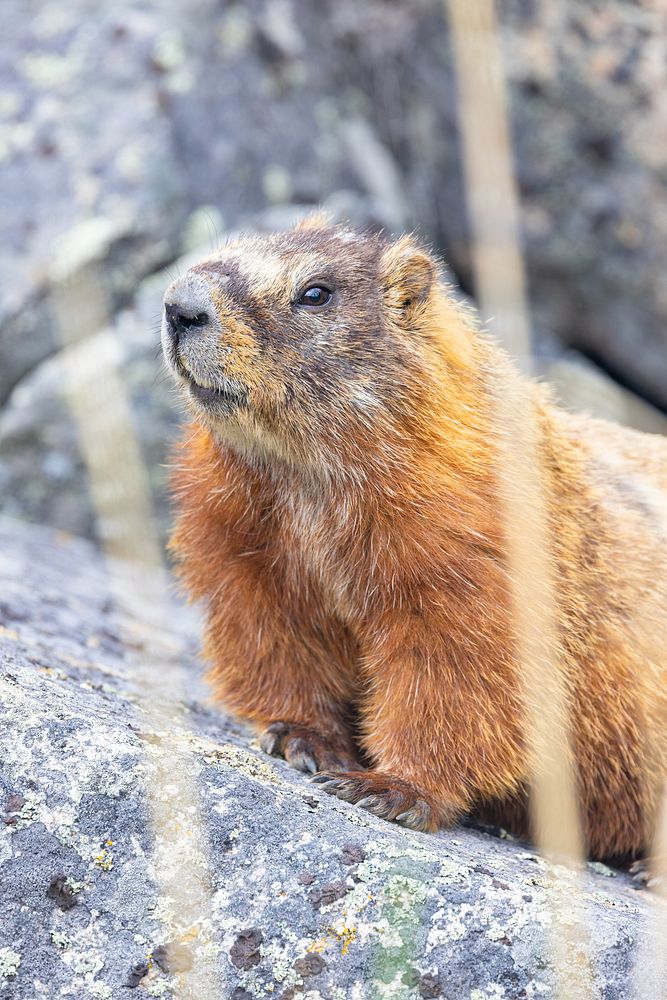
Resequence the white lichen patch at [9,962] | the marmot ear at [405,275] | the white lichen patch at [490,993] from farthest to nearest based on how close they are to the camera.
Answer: the marmot ear at [405,275] < the white lichen patch at [490,993] < the white lichen patch at [9,962]

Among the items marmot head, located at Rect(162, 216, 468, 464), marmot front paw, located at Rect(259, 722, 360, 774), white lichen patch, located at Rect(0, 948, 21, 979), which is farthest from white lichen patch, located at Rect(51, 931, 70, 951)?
marmot head, located at Rect(162, 216, 468, 464)

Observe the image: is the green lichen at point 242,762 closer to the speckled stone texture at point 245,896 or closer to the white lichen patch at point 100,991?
the speckled stone texture at point 245,896

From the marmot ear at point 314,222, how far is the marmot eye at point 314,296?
70 centimetres

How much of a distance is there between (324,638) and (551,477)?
129 cm

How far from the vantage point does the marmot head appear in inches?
186

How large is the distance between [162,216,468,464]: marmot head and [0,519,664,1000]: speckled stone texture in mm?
1424

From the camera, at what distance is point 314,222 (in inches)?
234

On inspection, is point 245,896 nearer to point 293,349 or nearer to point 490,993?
point 490,993

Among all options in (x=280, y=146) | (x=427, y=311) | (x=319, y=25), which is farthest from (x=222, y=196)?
(x=427, y=311)

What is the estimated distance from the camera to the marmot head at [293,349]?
4.73 metres

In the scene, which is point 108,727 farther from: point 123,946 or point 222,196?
point 222,196

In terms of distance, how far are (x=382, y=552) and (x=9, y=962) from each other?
2.17 metres

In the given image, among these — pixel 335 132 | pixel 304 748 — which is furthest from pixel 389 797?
pixel 335 132

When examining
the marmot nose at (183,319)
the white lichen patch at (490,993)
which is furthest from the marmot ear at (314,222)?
the white lichen patch at (490,993)
